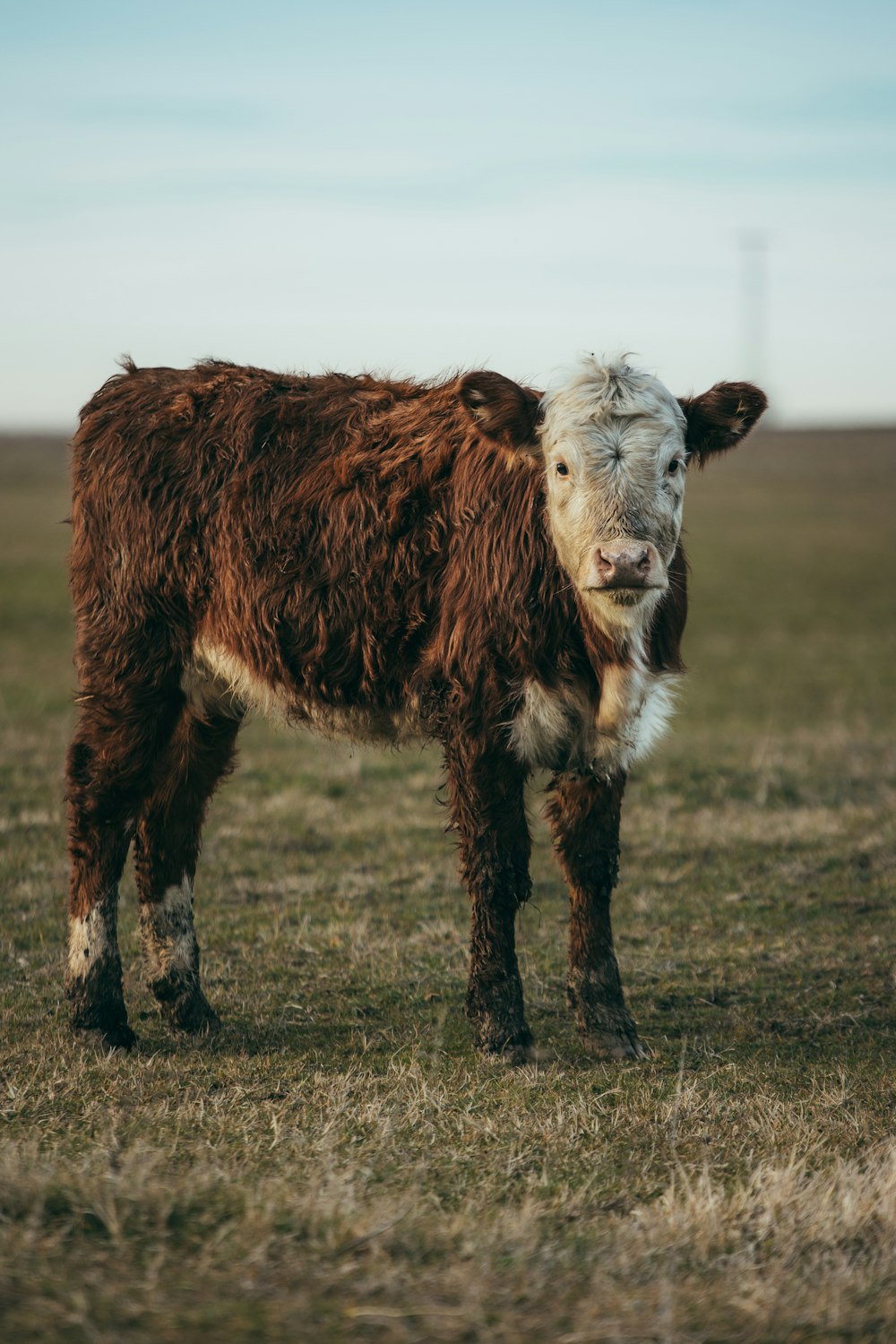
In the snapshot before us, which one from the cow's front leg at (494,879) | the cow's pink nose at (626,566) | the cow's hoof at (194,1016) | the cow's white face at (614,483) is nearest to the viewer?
the cow's pink nose at (626,566)

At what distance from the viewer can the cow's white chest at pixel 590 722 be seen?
18.4 ft

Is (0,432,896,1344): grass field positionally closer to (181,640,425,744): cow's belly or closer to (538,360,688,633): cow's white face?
(181,640,425,744): cow's belly

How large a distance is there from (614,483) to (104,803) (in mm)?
2690

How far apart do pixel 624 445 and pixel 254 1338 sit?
3523mm

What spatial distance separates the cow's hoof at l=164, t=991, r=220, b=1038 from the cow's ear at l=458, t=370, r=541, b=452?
2868mm

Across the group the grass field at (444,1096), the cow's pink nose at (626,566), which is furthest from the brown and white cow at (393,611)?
the grass field at (444,1096)

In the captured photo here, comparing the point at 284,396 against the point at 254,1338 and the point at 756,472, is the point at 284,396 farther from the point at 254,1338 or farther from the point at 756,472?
the point at 756,472

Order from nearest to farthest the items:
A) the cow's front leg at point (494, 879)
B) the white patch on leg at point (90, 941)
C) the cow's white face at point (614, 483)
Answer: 1. the cow's white face at point (614, 483)
2. the cow's front leg at point (494, 879)
3. the white patch on leg at point (90, 941)

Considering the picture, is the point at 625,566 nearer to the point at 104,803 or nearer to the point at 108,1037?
the point at 104,803

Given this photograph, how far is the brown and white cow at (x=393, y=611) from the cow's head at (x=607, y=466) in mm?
12

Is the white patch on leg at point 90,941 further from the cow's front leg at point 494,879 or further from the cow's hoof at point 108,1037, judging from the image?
the cow's front leg at point 494,879

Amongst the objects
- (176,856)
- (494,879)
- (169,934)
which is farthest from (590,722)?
(169,934)

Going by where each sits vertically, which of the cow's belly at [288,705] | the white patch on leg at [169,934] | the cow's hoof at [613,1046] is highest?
the cow's belly at [288,705]

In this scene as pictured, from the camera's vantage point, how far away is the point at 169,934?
6.42 m
